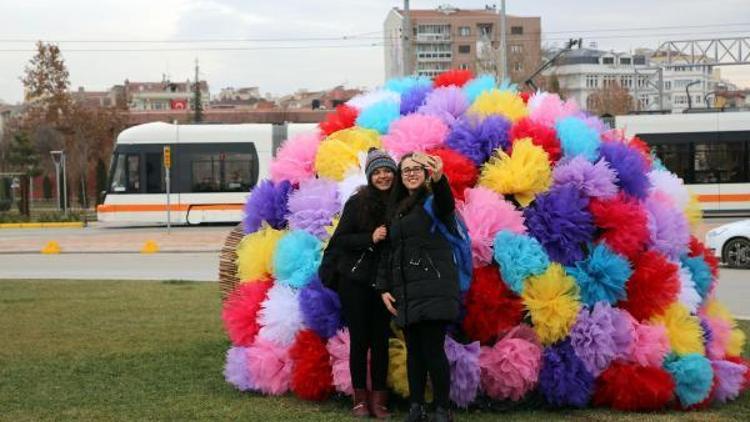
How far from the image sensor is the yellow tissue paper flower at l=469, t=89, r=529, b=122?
7.48 meters

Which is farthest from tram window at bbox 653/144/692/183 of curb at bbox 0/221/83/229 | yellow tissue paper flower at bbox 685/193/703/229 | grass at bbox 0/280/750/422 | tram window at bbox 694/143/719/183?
yellow tissue paper flower at bbox 685/193/703/229

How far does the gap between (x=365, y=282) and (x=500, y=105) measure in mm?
1945

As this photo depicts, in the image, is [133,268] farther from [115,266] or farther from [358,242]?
[358,242]

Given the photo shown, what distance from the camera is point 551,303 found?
655cm

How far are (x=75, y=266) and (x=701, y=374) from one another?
16.1 metres

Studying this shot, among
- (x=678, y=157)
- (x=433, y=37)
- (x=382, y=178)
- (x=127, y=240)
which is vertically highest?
(x=433, y=37)

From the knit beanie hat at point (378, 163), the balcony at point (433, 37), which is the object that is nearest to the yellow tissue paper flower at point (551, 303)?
the knit beanie hat at point (378, 163)

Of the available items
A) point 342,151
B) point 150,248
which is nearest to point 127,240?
point 150,248

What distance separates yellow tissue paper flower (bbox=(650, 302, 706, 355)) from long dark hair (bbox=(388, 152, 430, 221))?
1942 mm

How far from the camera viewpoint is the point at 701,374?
6.65m

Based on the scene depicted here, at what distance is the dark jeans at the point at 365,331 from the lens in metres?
6.50

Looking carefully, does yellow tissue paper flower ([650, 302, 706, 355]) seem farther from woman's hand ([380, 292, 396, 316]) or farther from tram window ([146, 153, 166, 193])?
tram window ([146, 153, 166, 193])

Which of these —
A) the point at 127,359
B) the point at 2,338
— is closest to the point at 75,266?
the point at 2,338

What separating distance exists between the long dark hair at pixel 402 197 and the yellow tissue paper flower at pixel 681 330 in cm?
194
